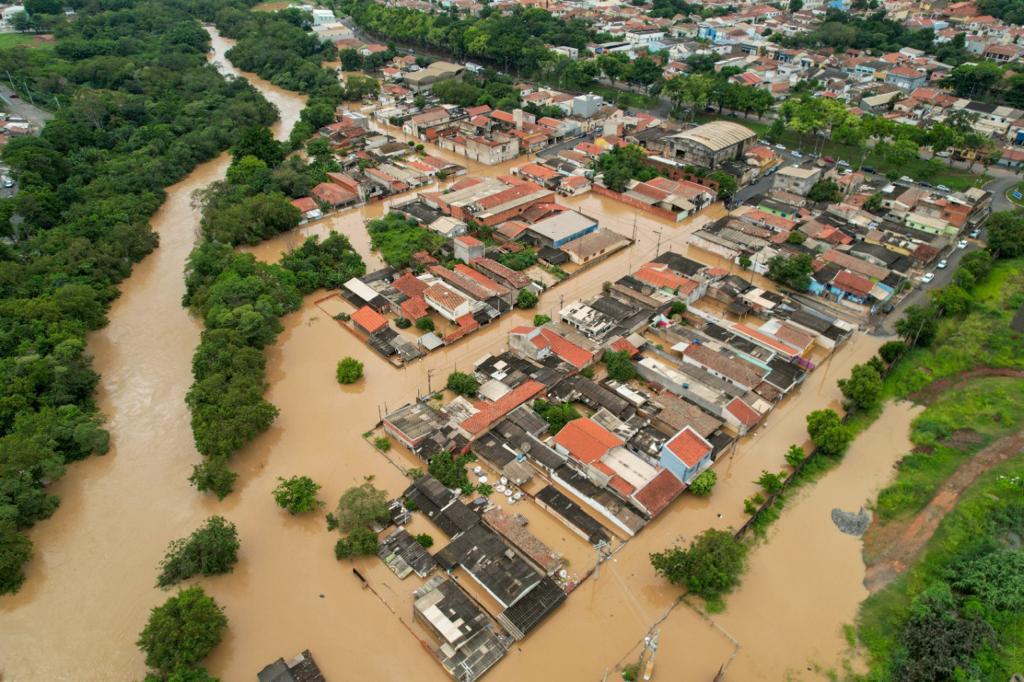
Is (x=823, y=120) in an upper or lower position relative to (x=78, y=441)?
upper

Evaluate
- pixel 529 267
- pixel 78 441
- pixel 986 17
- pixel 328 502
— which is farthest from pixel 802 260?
pixel 986 17

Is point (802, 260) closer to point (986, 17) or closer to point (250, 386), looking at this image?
point (250, 386)

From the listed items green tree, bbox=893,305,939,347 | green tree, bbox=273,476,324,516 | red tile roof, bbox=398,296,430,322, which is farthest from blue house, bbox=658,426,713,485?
red tile roof, bbox=398,296,430,322

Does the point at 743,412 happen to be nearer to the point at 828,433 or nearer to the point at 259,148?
the point at 828,433

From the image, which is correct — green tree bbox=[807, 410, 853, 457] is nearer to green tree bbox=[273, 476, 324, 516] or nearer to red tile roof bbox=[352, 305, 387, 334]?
green tree bbox=[273, 476, 324, 516]

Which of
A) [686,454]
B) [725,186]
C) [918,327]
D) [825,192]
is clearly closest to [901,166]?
[825,192]

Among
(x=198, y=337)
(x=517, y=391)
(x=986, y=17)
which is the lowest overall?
(x=198, y=337)

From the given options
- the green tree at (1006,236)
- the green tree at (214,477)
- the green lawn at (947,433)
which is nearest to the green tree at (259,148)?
the green tree at (214,477)
